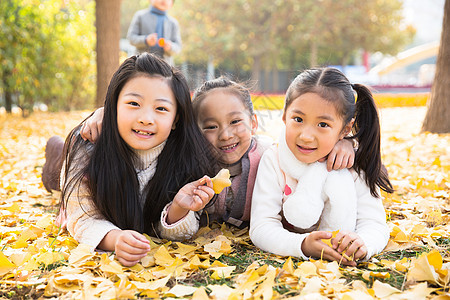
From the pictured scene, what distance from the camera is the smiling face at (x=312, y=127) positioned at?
5.99ft

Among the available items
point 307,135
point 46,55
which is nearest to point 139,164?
point 307,135

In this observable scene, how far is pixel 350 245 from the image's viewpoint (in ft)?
5.62

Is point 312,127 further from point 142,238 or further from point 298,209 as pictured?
point 142,238

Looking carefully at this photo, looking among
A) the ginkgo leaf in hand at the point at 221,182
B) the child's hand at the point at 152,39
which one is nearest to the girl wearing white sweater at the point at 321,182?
the ginkgo leaf in hand at the point at 221,182

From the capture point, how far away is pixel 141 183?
213 centimetres

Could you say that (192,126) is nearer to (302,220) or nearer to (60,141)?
(302,220)

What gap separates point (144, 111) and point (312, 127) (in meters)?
0.73

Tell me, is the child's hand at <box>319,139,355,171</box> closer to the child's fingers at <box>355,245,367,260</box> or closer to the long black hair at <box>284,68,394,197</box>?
the long black hair at <box>284,68,394,197</box>

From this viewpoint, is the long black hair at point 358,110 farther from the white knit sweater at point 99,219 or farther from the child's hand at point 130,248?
the child's hand at point 130,248

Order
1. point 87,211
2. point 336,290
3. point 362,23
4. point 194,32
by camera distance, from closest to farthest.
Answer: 1. point 336,290
2. point 87,211
3. point 362,23
4. point 194,32

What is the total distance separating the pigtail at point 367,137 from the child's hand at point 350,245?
13.7 inches

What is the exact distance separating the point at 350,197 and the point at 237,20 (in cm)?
2229

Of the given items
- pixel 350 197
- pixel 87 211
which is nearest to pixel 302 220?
pixel 350 197

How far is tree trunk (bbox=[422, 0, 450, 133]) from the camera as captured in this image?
5.23 metres
